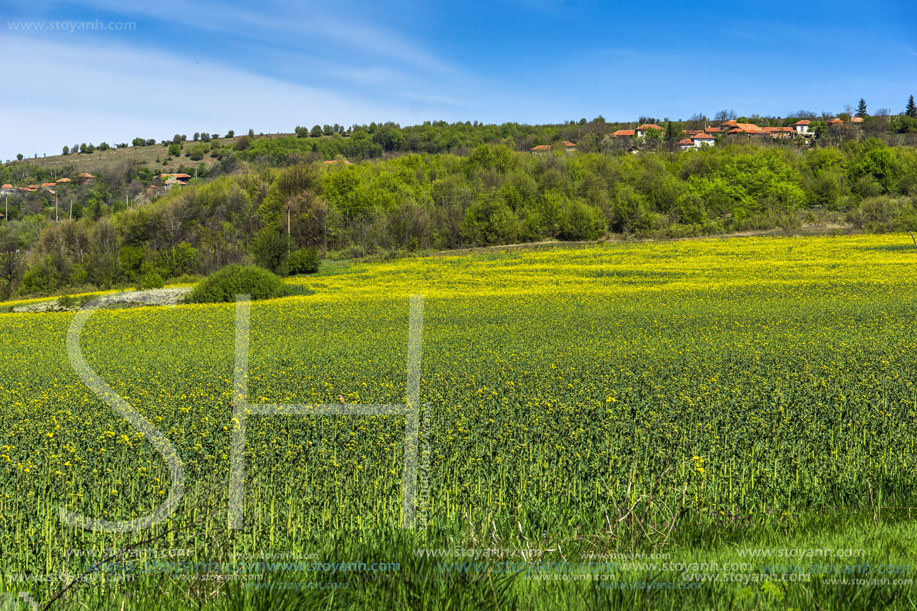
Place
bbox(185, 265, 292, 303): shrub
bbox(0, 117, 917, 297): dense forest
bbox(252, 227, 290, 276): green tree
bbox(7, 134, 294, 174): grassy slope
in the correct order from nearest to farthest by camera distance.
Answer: bbox(185, 265, 292, 303): shrub, bbox(252, 227, 290, 276): green tree, bbox(0, 117, 917, 297): dense forest, bbox(7, 134, 294, 174): grassy slope

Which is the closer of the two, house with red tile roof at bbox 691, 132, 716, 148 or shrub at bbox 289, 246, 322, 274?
shrub at bbox 289, 246, 322, 274

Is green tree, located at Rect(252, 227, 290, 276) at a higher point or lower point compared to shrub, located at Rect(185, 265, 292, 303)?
higher

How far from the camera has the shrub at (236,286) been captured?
42438 mm

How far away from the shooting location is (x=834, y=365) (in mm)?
16328

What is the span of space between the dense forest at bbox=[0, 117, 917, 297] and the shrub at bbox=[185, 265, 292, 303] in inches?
534

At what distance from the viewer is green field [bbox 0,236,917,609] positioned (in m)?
3.61

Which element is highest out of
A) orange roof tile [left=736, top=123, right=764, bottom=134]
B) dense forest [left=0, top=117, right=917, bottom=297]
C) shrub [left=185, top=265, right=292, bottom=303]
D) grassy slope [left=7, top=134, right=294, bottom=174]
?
orange roof tile [left=736, top=123, right=764, bottom=134]

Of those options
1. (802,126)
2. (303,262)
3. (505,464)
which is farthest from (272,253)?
(802,126)

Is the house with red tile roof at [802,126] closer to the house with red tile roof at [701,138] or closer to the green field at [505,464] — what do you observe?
the house with red tile roof at [701,138]

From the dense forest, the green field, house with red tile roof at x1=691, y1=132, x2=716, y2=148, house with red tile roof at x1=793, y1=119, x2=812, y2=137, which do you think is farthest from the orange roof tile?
the green field

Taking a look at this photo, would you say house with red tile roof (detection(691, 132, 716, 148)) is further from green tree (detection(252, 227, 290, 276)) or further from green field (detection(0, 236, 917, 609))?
green field (detection(0, 236, 917, 609))

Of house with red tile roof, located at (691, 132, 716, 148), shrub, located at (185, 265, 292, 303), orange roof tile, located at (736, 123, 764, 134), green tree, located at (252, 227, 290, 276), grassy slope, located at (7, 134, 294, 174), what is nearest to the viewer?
shrub, located at (185, 265, 292, 303)

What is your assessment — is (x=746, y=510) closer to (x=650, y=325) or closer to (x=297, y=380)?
(x=297, y=380)

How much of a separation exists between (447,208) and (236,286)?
148 ft
